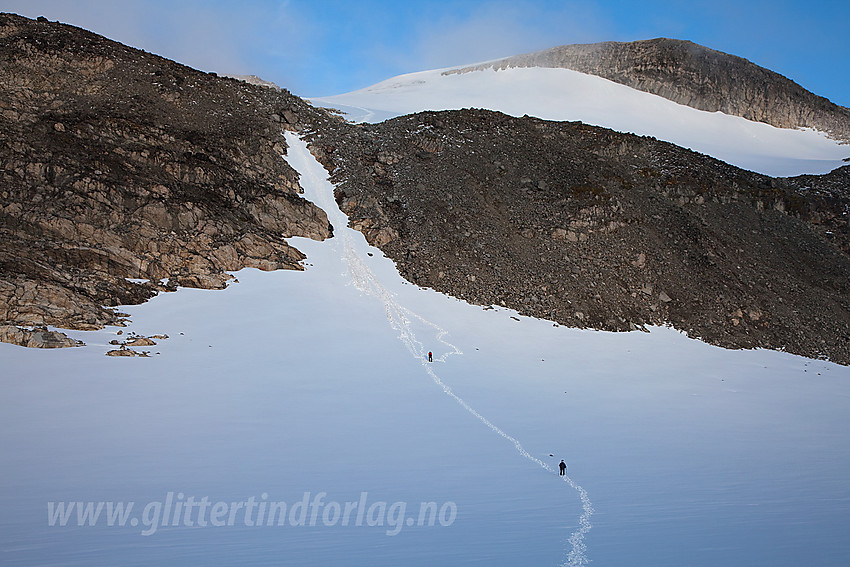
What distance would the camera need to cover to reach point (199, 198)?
25.8 m

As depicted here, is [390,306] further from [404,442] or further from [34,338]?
[34,338]

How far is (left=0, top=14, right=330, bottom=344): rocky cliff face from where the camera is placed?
19.0 meters

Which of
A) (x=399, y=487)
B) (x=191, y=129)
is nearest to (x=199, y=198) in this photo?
(x=191, y=129)

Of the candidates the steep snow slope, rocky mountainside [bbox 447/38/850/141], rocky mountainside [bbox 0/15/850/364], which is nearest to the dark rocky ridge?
rocky mountainside [bbox 0/15/850/364]

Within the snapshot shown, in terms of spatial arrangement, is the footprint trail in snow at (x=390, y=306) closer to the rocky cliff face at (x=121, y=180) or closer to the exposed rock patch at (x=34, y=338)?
the rocky cliff face at (x=121, y=180)

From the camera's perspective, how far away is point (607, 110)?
210 ft

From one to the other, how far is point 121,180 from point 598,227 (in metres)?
25.8

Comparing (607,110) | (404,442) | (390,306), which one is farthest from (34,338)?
(607,110)

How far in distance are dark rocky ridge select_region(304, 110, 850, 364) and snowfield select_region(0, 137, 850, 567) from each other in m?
3.38

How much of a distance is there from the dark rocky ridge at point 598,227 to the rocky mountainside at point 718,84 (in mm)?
34017

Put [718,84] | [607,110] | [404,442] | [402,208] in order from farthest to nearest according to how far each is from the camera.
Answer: [718,84], [607,110], [402,208], [404,442]

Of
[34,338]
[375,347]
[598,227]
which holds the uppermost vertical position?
[598,227]

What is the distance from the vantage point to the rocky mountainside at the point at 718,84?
229 feet

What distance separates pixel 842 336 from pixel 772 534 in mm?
26682
